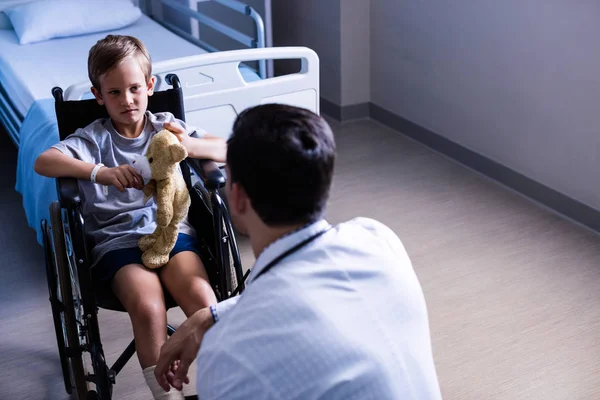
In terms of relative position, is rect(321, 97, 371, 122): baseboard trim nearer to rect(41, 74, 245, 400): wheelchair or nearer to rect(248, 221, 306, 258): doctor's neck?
rect(41, 74, 245, 400): wheelchair

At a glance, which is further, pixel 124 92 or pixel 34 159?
pixel 34 159

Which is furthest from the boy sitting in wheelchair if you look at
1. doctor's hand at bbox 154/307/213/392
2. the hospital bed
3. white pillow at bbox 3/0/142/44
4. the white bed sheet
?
white pillow at bbox 3/0/142/44

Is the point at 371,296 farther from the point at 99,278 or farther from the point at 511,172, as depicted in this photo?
the point at 511,172

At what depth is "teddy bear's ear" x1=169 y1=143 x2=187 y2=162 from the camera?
6.18 feet

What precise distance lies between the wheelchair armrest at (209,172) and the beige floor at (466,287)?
67 centimetres

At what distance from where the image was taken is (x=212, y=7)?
15.4 feet

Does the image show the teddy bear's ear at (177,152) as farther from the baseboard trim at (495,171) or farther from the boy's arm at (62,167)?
the baseboard trim at (495,171)

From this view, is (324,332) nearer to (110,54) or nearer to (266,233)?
(266,233)

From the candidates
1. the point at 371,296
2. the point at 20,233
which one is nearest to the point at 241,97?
the point at 20,233

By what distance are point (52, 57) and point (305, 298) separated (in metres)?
3.06

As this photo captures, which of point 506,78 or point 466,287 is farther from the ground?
point 506,78

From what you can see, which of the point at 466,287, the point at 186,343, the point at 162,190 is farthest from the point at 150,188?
the point at 466,287

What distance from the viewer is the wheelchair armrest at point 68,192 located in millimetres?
1773

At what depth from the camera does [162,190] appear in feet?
6.27
